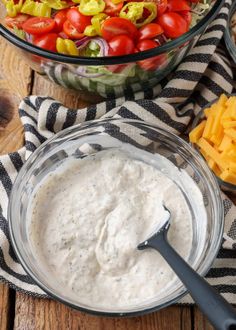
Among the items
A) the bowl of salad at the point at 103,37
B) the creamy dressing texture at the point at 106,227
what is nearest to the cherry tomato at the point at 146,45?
the bowl of salad at the point at 103,37

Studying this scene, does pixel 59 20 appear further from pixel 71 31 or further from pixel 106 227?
pixel 106 227

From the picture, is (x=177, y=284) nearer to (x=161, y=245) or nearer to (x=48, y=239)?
(x=161, y=245)

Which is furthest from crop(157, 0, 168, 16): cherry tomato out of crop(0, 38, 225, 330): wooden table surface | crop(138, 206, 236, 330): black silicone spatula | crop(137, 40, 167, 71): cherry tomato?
crop(0, 38, 225, 330): wooden table surface

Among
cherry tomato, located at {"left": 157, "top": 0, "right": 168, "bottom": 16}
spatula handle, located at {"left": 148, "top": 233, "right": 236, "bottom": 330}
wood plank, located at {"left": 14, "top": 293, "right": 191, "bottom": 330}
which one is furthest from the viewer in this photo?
cherry tomato, located at {"left": 157, "top": 0, "right": 168, "bottom": 16}

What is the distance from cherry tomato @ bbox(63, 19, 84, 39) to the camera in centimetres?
206

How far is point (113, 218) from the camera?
1.82 m

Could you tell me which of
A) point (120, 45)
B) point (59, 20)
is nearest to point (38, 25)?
point (59, 20)

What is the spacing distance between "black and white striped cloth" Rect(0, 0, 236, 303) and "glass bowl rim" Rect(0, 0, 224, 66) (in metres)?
0.22

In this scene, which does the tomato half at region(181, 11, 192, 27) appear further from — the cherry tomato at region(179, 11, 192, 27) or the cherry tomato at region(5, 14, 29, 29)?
the cherry tomato at region(5, 14, 29, 29)

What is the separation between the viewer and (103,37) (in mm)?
2055

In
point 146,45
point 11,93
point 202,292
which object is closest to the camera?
point 202,292

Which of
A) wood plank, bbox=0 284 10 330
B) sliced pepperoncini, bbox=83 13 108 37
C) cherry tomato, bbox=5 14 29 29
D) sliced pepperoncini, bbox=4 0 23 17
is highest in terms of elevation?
sliced pepperoncini, bbox=83 13 108 37

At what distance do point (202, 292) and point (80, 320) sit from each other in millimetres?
466

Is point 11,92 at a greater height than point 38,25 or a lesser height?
lesser
